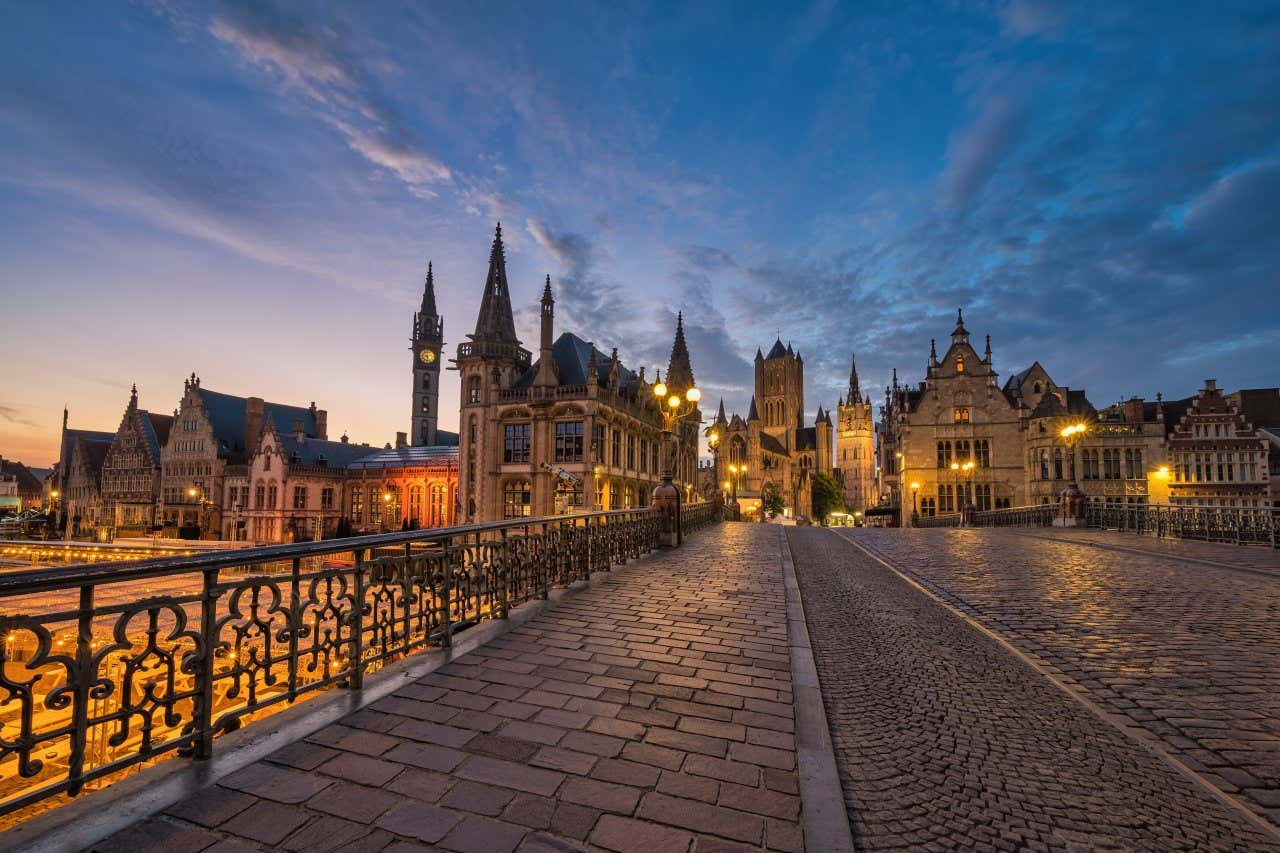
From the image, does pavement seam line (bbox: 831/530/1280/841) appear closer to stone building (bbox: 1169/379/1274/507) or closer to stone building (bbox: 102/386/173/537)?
stone building (bbox: 1169/379/1274/507)

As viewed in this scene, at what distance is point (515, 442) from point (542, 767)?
1232 inches

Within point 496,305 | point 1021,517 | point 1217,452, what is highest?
Answer: point 496,305

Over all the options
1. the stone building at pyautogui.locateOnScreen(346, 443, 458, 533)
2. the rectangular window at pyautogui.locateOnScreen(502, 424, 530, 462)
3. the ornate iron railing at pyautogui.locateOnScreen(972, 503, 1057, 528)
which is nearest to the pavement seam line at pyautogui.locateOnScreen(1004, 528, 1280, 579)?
the ornate iron railing at pyautogui.locateOnScreen(972, 503, 1057, 528)

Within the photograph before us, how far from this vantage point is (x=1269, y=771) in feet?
10.7

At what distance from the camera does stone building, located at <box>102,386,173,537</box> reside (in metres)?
51.5

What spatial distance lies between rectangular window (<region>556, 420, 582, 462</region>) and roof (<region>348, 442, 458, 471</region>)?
601 inches

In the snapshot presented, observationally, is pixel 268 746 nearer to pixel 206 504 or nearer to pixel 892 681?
pixel 892 681

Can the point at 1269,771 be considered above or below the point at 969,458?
below

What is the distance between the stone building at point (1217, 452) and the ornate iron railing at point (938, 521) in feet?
44.9

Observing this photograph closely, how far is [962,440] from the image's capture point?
133 ft

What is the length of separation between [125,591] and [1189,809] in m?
23.4

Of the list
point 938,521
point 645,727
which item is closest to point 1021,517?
point 938,521

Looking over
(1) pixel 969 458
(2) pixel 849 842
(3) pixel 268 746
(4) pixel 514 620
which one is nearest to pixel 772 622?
(4) pixel 514 620

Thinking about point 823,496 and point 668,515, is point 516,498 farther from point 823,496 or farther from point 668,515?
point 823,496
